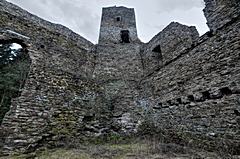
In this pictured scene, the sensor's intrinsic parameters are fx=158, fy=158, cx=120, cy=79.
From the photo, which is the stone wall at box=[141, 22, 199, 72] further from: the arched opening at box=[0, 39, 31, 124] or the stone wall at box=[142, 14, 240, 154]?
the arched opening at box=[0, 39, 31, 124]

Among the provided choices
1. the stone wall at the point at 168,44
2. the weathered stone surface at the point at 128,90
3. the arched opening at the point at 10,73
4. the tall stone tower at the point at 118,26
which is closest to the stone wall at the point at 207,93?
the weathered stone surface at the point at 128,90

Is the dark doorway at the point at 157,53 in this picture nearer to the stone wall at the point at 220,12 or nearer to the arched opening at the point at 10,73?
the stone wall at the point at 220,12

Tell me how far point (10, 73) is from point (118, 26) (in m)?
9.69

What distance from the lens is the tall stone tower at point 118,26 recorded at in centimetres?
1246

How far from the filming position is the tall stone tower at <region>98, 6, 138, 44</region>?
40.9 feet

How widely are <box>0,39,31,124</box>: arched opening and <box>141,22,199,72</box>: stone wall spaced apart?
8.23 m

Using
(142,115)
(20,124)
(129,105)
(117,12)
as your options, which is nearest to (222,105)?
(142,115)

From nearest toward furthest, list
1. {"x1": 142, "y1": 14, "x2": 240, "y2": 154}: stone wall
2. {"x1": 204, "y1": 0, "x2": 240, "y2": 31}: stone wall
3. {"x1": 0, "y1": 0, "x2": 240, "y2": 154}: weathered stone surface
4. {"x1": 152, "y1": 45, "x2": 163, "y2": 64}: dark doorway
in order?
{"x1": 142, "y1": 14, "x2": 240, "y2": 154}: stone wall → {"x1": 0, "y1": 0, "x2": 240, "y2": 154}: weathered stone surface → {"x1": 204, "y1": 0, "x2": 240, "y2": 31}: stone wall → {"x1": 152, "y1": 45, "x2": 163, "y2": 64}: dark doorway

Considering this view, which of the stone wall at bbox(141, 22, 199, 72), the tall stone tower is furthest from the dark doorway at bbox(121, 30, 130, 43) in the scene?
the stone wall at bbox(141, 22, 199, 72)

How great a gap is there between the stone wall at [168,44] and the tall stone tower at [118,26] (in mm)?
2861

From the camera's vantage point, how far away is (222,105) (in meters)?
4.00

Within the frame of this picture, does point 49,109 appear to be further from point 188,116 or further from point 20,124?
point 188,116

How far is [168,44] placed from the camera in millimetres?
8320

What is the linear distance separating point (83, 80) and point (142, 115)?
3028mm
